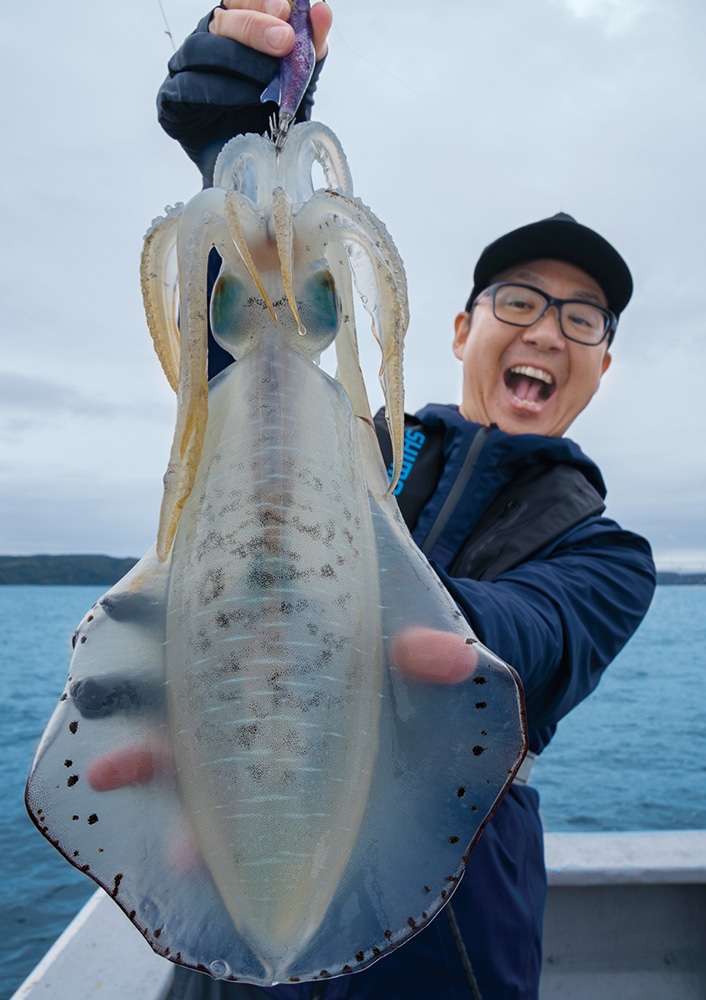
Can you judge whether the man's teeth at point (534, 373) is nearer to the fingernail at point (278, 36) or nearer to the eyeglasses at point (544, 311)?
the eyeglasses at point (544, 311)

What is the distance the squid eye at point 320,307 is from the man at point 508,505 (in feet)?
1.00

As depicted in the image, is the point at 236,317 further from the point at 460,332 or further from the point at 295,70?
the point at 460,332

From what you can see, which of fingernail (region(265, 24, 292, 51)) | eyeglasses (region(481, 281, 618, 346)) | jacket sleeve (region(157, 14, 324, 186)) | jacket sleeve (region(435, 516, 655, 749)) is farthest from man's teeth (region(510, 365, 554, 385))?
fingernail (region(265, 24, 292, 51))

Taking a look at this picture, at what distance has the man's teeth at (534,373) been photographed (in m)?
2.92

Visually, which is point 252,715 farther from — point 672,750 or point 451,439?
point 672,750

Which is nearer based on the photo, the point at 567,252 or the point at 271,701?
the point at 271,701

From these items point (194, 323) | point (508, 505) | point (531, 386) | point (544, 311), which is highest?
point (544, 311)

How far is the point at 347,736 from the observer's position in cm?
105

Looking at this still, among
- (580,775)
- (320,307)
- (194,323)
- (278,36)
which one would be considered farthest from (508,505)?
(580,775)

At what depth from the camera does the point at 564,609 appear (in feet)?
6.29

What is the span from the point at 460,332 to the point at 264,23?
6.71ft

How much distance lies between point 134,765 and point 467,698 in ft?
1.68

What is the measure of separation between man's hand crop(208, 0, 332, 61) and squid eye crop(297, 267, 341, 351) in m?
0.77

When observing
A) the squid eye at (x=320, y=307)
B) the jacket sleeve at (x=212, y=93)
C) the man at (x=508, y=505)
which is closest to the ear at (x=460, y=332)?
the man at (x=508, y=505)
